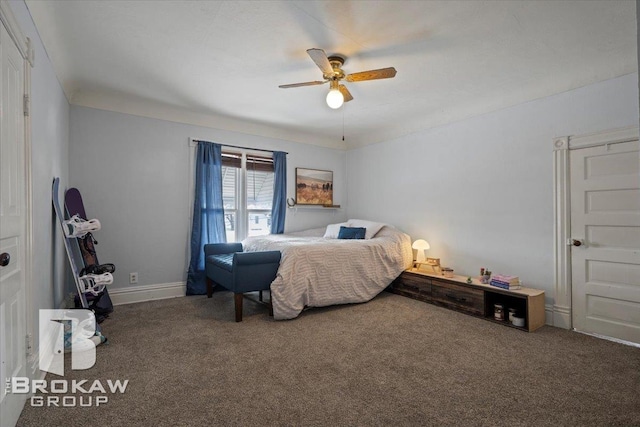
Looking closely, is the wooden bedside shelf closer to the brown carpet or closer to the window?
the brown carpet

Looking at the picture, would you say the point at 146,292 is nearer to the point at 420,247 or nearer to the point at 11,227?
the point at 11,227

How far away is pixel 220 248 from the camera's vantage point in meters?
4.01

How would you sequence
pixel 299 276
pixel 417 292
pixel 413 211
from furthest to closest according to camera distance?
pixel 413 211 → pixel 417 292 → pixel 299 276

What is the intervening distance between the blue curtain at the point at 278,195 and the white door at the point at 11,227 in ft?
10.4

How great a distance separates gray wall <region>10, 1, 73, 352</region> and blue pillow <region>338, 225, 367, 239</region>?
3.23 m

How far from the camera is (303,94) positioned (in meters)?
3.49

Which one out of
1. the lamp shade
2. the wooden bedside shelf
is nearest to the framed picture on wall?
the lamp shade

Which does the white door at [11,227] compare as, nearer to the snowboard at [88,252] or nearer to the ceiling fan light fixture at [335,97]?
the snowboard at [88,252]

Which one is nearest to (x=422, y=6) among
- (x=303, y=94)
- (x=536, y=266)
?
(x=303, y=94)

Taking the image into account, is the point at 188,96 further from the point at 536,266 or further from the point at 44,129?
the point at 536,266

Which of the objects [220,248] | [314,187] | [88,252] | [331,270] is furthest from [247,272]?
[314,187]

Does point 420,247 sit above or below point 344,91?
below

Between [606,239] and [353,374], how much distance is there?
263cm

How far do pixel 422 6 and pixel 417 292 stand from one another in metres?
3.07
